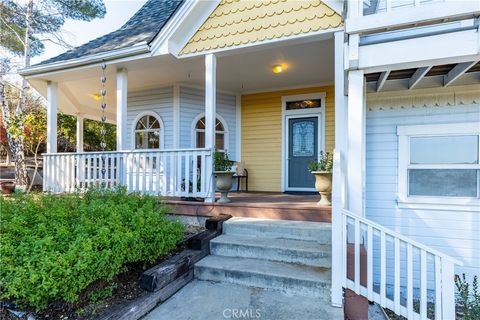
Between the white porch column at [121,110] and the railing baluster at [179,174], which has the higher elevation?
the white porch column at [121,110]

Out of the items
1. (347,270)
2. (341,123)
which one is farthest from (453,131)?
(347,270)

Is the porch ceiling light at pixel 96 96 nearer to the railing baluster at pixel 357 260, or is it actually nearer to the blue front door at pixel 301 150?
the blue front door at pixel 301 150

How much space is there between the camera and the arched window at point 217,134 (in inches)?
276

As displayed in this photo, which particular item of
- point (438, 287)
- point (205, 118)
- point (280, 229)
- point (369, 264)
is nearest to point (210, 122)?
point (205, 118)

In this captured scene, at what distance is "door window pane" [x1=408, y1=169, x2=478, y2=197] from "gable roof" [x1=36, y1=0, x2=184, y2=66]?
454 cm

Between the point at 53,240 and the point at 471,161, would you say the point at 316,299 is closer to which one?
the point at 53,240

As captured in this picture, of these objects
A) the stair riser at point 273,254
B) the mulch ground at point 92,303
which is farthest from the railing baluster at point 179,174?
the mulch ground at point 92,303

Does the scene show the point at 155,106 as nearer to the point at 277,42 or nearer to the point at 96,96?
the point at 96,96

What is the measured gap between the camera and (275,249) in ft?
10.9

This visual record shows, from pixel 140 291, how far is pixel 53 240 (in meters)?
0.87

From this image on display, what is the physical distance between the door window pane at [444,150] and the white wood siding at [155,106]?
4858 millimetres

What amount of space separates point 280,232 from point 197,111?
165 inches

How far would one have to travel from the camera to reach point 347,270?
2.72 m

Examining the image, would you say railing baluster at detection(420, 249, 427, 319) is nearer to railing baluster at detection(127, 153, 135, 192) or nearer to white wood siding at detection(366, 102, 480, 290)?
white wood siding at detection(366, 102, 480, 290)
